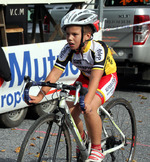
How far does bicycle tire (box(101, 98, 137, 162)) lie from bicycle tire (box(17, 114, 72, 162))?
0.76 meters

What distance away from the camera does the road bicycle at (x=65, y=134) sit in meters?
3.76

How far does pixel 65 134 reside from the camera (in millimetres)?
3994

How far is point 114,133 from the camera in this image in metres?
4.92

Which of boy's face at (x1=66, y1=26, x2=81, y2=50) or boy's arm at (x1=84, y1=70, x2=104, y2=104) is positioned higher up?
boy's face at (x1=66, y1=26, x2=81, y2=50)

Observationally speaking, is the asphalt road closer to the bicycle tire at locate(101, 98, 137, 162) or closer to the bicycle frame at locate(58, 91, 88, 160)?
the bicycle tire at locate(101, 98, 137, 162)

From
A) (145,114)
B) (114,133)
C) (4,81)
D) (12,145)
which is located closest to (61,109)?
(114,133)

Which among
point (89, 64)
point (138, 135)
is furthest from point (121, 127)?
point (138, 135)

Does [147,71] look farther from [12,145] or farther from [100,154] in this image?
[100,154]

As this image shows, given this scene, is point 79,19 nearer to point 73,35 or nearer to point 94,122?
point 73,35

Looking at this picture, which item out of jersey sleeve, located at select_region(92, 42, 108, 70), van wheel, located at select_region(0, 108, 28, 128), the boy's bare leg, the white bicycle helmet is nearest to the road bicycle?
the boy's bare leg

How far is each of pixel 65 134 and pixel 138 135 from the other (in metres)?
3.26

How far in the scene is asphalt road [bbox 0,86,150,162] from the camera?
19.4 feet

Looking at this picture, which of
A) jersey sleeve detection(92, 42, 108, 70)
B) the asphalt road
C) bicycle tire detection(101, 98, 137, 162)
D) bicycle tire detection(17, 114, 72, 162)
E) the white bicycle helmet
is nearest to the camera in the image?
bicycle tire detection(17, 114, 72, 162)

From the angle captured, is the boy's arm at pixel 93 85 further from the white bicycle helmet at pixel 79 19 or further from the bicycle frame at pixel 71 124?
the white bicycle helmet at pixel 79 19
